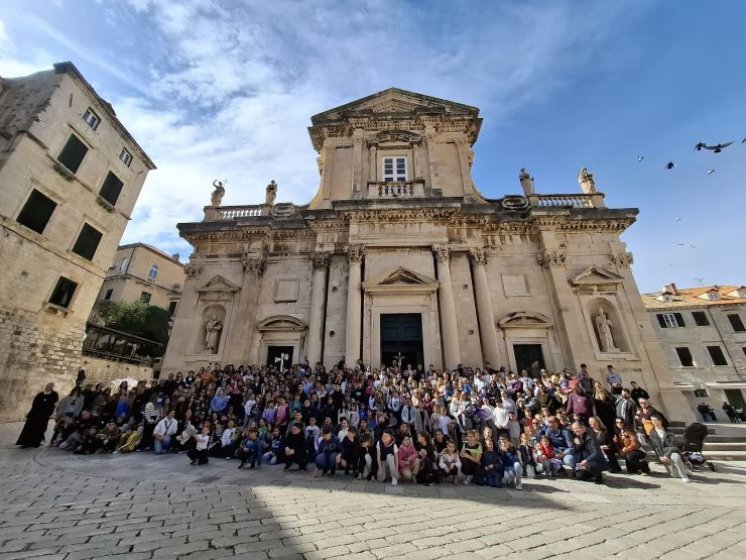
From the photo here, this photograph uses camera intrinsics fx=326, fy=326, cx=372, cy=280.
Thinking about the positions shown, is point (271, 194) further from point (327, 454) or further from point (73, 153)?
point (327, 454)

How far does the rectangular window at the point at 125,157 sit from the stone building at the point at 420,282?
8485 mm

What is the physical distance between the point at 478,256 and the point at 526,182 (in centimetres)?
570

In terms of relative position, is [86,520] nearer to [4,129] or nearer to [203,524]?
[203,524]

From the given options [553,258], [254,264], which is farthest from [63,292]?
[553,258]

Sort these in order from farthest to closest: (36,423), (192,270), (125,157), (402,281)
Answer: (125,157)
(192,270)
(402,281)
(36,423)

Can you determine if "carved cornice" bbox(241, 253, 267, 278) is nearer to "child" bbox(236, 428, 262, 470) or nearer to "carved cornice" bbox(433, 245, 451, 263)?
"carved cornice" bbox(433, 245, 451, 263)

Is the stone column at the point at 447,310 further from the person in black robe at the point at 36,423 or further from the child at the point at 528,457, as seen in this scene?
the person in black robe at the point at 36,423

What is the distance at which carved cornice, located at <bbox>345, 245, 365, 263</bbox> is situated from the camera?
50.9 feet

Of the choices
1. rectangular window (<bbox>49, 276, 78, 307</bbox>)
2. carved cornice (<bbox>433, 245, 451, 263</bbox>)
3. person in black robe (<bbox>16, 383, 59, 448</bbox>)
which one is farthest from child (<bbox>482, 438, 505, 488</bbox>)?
rectangular window (<bbox>49, 276, 78, 307</bbox>)

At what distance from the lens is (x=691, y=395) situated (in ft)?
88.7

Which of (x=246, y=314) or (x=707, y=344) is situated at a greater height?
(x=707, y=344)

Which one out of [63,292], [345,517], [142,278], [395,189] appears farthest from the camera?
[142,278]

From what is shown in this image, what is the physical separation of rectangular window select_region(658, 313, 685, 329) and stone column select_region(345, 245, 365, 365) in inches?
1192

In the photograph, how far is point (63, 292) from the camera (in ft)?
56.2
